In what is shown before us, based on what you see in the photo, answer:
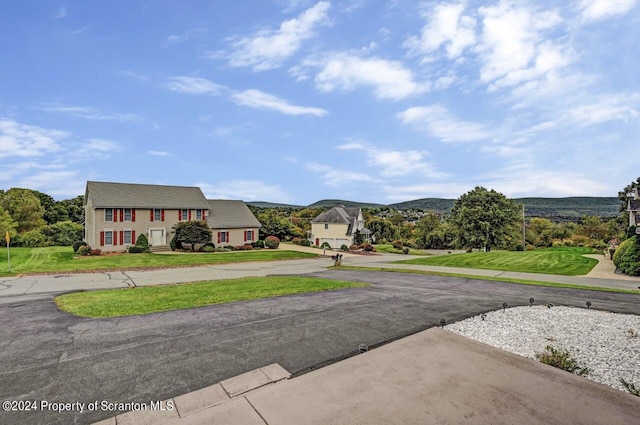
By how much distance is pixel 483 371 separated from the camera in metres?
4.62

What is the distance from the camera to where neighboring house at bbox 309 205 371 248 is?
47.4m

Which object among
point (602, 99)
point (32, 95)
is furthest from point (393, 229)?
point (32, 95)

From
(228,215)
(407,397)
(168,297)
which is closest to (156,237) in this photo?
(228,215)

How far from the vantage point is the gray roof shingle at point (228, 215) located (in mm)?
36312

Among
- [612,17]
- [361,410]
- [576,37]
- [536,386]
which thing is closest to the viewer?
[361,410]

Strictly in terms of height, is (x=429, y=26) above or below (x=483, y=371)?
above

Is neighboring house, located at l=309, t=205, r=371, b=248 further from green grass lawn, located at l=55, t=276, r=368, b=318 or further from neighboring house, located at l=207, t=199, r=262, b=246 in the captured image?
green grass lawn, located at l=55, t=276, r=368, b=318

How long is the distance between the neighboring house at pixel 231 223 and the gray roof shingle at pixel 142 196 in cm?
208

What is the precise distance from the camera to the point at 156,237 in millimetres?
32438

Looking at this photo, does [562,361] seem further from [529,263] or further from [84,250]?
[84,250]

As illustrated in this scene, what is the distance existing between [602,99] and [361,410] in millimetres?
21726

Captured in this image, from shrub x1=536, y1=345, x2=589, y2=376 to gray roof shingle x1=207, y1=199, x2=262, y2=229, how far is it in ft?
112

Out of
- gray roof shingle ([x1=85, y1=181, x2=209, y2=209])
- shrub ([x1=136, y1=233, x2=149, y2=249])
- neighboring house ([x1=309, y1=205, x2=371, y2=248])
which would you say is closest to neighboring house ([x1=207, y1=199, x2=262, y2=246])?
gray roof shingle ([x1=85, y1=181, x2=209, y2=209])

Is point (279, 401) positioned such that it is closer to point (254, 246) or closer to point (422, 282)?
point (422, 282)
